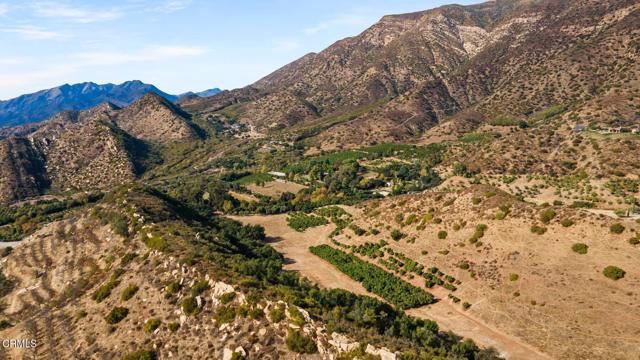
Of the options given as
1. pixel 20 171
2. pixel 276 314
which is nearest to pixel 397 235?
pixel 276 314

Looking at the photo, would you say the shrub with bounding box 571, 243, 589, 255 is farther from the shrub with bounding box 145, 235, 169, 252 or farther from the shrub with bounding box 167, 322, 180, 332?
the shrub with bounding box 145, 235, 169, 252

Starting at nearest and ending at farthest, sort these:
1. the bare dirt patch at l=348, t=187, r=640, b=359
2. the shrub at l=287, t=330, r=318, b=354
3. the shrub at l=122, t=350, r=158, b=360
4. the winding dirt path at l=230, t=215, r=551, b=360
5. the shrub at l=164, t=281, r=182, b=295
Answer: the shrub at l=287, t=330, r=318, b=354
the shrub at l=122, t=350, r=158, b=360
the shrub at l=164, t=281, r=182, b=295
the bare dirt patch at l=348, t=187, r=640, b=359
the winding dirt path at l=230, t=215, r=551, b=360

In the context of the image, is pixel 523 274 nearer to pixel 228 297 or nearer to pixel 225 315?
pixel 228 297

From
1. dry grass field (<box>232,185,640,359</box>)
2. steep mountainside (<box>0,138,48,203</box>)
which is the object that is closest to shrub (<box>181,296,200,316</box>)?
dry grass field (<box>232,185,640,359</box>)

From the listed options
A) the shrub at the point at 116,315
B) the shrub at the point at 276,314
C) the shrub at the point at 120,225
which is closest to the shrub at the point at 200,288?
the shrub at the point at 116,315

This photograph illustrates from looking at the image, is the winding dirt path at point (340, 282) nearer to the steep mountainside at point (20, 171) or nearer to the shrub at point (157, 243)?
the shrub at point (157, 243)
